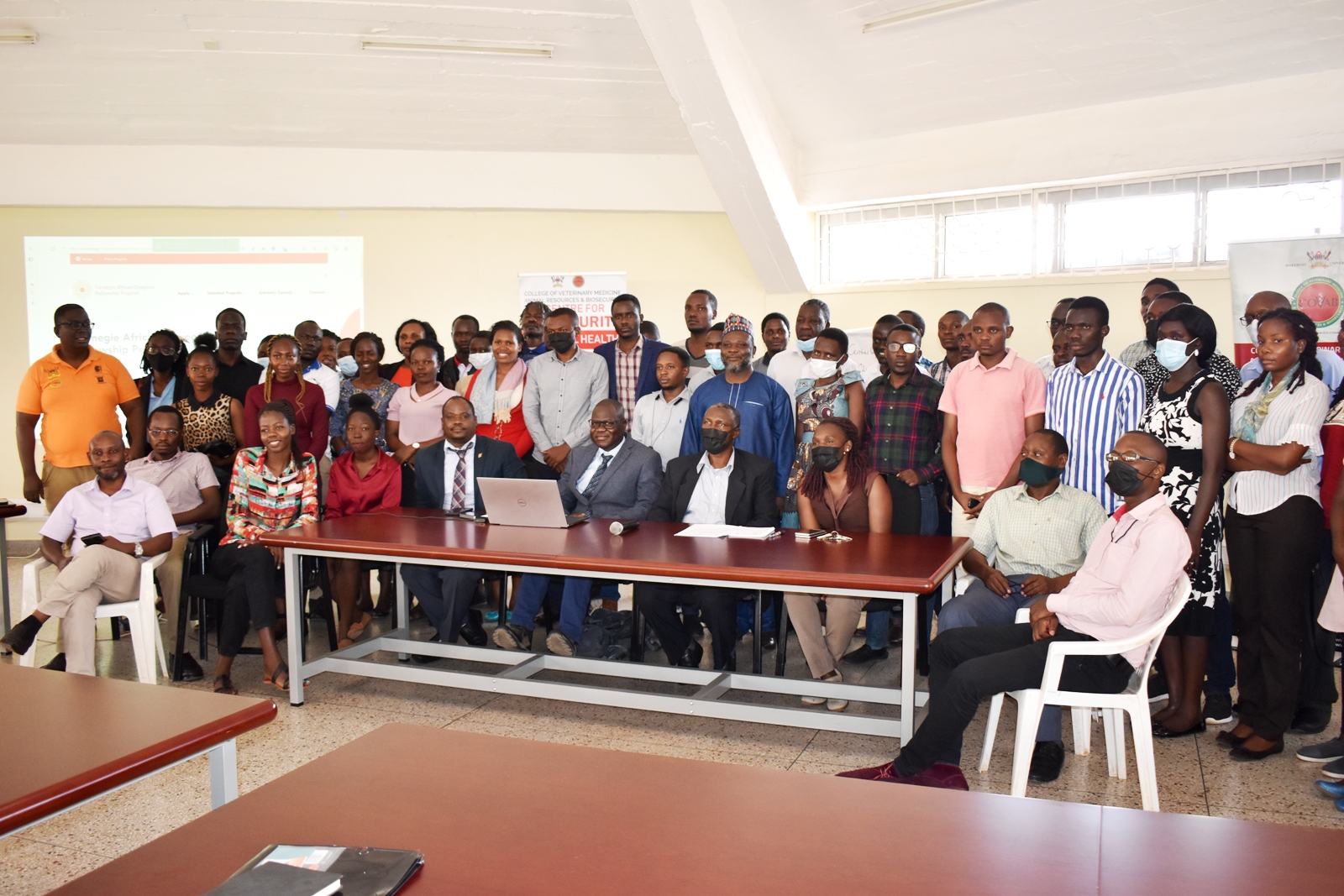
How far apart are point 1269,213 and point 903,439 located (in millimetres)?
3811

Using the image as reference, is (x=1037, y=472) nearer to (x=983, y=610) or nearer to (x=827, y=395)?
(x=983, y=610)

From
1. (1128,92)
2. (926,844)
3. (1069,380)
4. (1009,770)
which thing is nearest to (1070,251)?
(1128,92)

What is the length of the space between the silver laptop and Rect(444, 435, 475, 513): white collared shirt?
50 cm

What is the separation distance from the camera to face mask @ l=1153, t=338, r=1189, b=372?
3613 mm

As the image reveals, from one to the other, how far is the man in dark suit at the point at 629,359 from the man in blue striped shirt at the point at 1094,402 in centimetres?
227

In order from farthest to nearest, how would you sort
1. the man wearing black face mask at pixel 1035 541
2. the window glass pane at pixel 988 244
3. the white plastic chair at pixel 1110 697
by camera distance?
the window glass pane at pixel 988 244 → the man wearing black face mask at pixel 1035 541 → the white plastic chair at pixel 1110 697

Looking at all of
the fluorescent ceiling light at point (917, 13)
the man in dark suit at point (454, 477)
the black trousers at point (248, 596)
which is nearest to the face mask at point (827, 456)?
the man in dark suit at point (454, 477)

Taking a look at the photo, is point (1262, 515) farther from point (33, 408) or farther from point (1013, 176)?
point (33, 408)

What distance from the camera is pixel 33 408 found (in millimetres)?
5543

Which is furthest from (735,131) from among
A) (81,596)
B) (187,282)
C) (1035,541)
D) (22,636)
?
(22,636)

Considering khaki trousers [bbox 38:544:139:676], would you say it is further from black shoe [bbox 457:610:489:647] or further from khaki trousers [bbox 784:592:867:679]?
khaki trousers [bbox 784:592:867:679]

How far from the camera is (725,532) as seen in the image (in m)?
4.10

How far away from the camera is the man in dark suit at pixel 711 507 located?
14.0 ft

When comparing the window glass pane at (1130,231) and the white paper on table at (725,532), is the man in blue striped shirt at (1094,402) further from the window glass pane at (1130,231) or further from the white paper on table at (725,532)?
the window glass pane at (1130,231)
